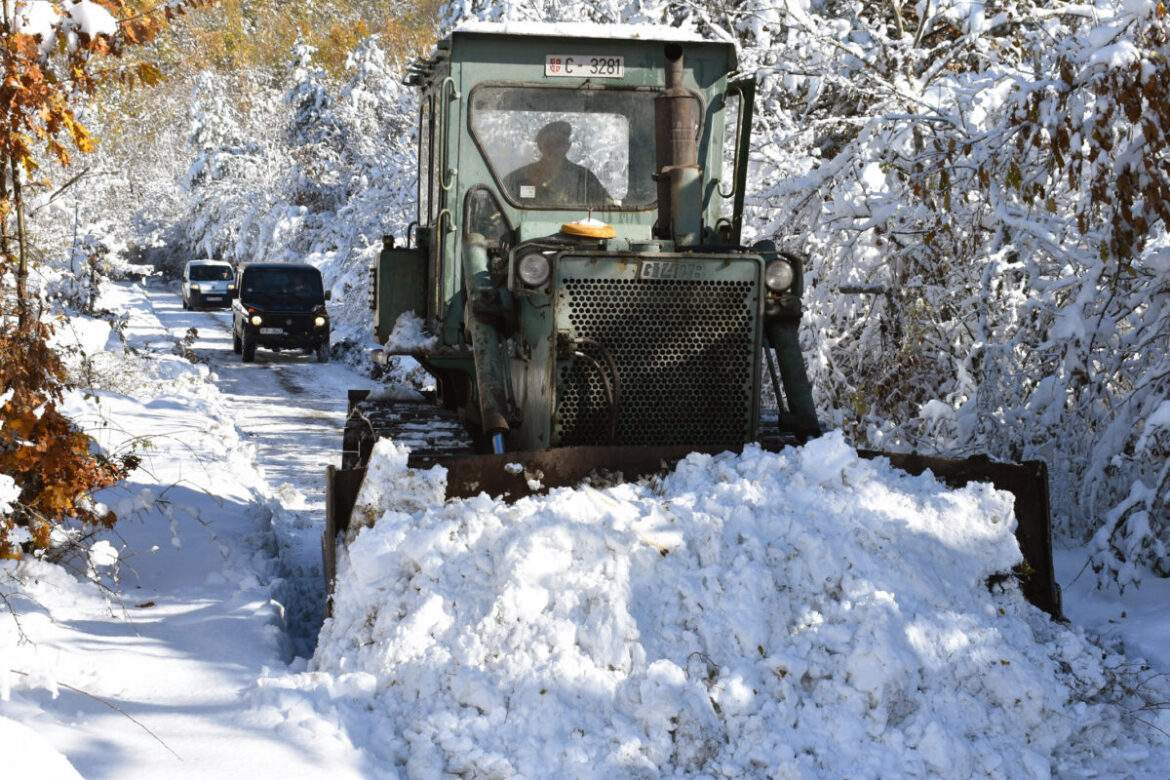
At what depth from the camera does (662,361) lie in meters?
5.38

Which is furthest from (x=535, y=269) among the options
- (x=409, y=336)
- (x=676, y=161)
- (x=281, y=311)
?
(x=281, y=311)

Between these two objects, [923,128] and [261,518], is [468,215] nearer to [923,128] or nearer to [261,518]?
[261,518]

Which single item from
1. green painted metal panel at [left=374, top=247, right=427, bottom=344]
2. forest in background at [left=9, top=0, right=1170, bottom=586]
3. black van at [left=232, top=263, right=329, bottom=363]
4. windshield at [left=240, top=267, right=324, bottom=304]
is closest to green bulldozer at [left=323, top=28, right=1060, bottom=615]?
green painted metal panel at [left=374, top=247, right=427, bottom=344]

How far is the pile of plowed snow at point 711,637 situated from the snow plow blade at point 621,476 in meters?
0.12

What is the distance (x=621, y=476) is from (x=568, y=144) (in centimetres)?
238

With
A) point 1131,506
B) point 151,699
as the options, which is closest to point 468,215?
point 151,699

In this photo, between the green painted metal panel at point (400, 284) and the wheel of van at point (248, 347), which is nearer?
the green painted metal panel at point (400, 284)

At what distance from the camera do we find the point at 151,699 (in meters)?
4.30

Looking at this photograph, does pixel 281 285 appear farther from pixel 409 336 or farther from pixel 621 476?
pixel 621 476

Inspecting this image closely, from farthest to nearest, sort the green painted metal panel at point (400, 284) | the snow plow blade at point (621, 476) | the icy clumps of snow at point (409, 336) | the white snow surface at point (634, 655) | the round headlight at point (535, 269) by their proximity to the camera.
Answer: the green painted metal panel at point (400, 284)
the icy clumps of snow at point (409, 336)
the round headlight at point (535, 269)
the snow plow blade at point (621, 476)
the white snow surface at point (634, 655)

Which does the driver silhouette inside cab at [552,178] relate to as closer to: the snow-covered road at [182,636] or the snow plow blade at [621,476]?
the snow plow blade at [621,476]

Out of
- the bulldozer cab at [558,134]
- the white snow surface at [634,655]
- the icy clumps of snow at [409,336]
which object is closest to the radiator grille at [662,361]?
the white snow surface at [634,655]

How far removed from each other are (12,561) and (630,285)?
3.14 meters

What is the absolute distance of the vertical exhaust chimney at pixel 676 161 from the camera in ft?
18.8
